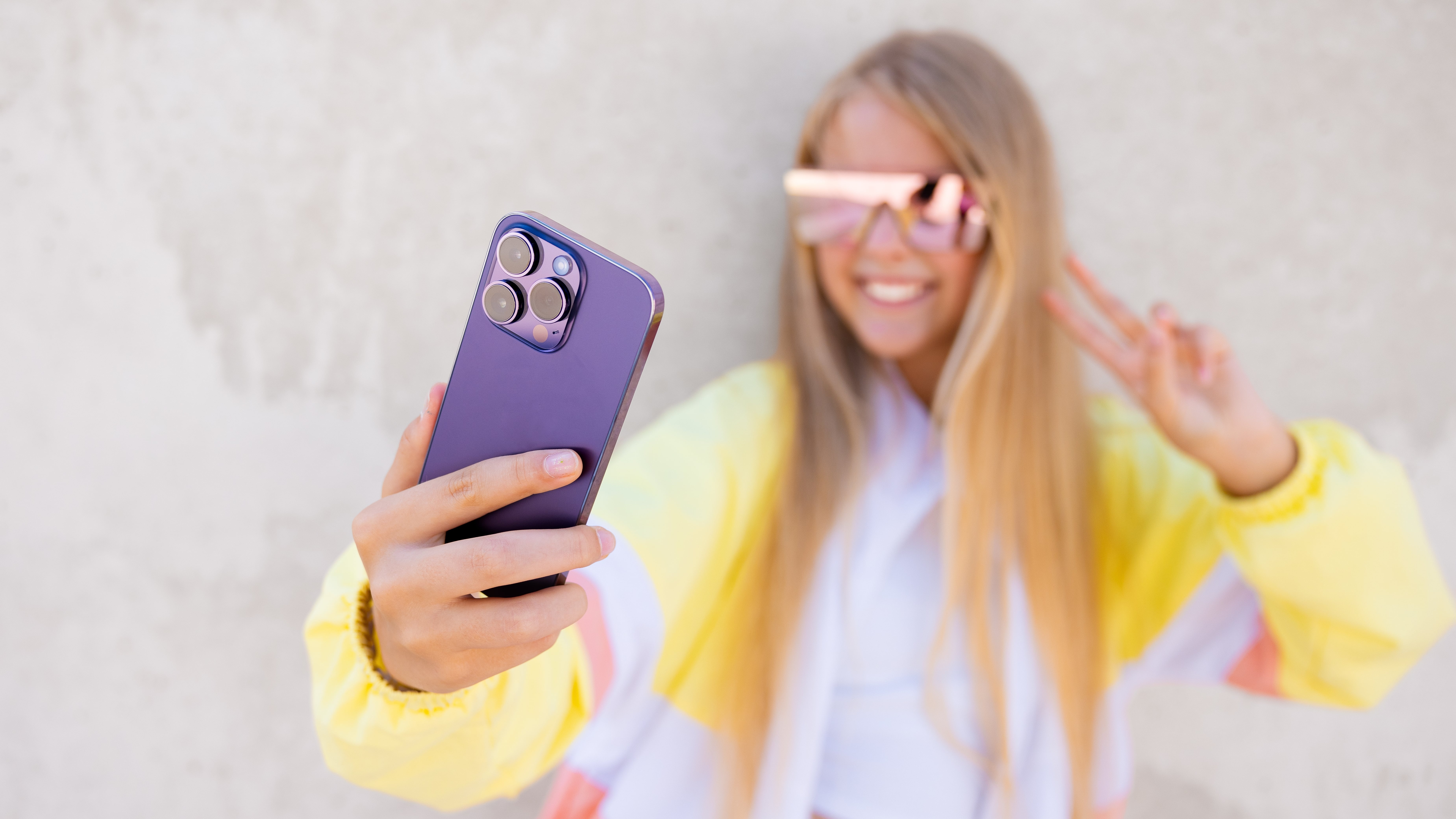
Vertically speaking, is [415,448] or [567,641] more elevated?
[415,448]

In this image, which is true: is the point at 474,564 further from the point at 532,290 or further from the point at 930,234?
the point at 930,234

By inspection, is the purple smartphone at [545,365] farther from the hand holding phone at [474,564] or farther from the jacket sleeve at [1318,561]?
the jacket sleeve at [1318,561]

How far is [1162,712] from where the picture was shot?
3.76 ft

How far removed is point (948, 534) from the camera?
84 cm

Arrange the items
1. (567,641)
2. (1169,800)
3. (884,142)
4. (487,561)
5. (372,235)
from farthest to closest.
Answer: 1. (1169,800)
2. (372,235)
3. (884,142)
4. (567,641)
5. (487,561)

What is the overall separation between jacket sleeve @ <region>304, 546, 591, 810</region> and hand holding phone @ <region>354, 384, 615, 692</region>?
0.19 ft

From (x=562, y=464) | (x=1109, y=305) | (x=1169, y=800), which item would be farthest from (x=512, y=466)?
(x=1169, y=800)

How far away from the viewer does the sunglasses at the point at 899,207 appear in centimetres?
78

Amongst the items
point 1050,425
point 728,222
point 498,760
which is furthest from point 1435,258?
point 498,760

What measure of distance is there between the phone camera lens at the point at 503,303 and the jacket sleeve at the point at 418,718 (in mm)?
198

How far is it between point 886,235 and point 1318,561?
48 centimetres

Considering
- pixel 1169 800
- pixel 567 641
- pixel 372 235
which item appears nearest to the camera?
pixel 567 641

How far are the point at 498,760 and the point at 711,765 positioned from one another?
33 centimetres

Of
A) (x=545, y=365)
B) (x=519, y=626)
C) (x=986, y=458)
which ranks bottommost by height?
(x=986, y=458)
